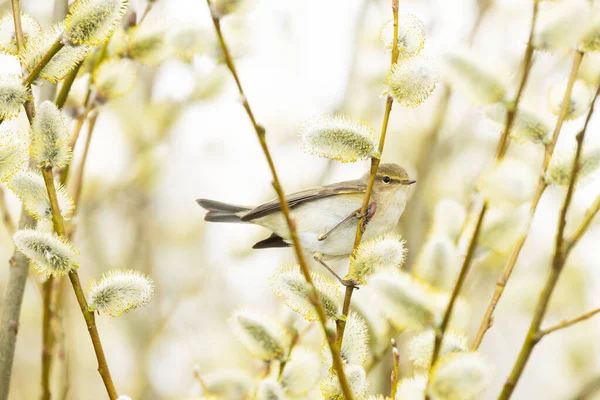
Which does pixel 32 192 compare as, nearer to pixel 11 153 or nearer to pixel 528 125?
pixel 11 153

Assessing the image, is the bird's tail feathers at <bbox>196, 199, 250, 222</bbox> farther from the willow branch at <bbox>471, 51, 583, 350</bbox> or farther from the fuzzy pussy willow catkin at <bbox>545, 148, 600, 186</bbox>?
the fuzzy pussy willow catkin at <bbox>545, 148, 600, 186</bbox>

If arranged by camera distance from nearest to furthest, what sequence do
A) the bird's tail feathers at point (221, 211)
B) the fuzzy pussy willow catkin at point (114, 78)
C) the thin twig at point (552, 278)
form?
the thin twig at point (552, 278) < the fuzzy pussy willow catkin at point (114, 78) < the bird's tail feathers at point (221, 211)

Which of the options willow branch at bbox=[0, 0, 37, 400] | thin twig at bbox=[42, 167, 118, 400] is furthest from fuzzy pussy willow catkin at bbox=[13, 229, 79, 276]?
willow branch at bbox=[0, 0, 37, 400]

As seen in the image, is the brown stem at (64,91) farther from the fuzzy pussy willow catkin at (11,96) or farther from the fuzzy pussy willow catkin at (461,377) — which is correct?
the fuzzy pussy willow catkin at (461,377)

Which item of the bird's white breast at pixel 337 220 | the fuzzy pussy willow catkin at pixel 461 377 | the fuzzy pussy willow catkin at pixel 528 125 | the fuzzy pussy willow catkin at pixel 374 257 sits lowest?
the fuzzy pussy willow catkin at pixel 461 377

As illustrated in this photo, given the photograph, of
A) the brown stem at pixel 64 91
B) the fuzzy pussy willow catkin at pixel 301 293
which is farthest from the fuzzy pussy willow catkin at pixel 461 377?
the brown stem at pixel 64 91

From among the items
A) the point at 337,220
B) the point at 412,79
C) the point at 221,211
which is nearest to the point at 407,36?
the point at 412,79
